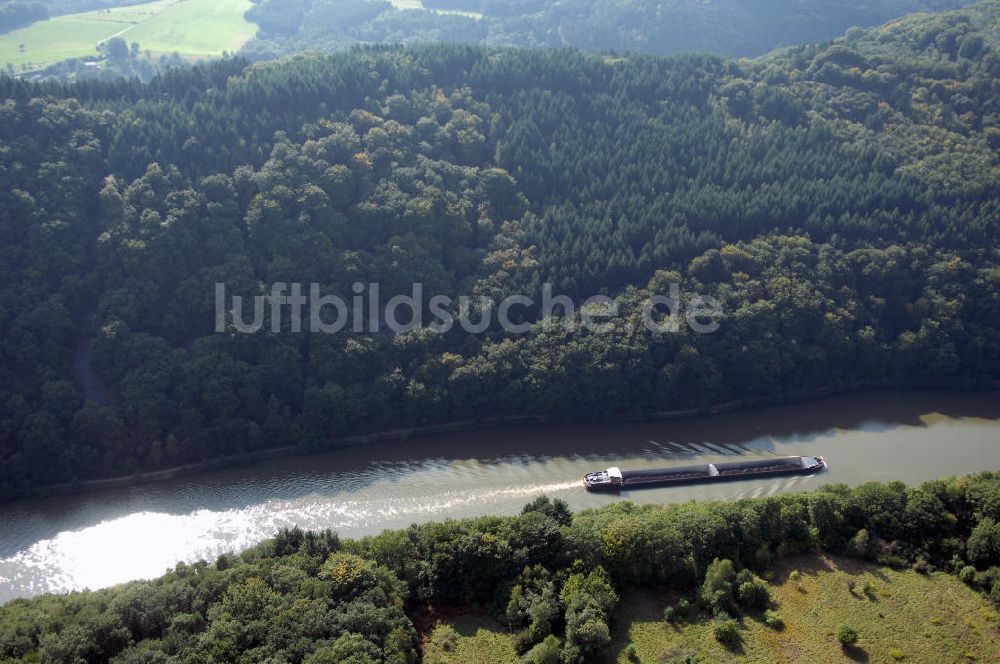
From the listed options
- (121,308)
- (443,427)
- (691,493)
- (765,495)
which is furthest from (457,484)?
(121,308)

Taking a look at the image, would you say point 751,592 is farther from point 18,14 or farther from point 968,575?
point 18,14

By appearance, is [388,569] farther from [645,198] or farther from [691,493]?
[645,198]

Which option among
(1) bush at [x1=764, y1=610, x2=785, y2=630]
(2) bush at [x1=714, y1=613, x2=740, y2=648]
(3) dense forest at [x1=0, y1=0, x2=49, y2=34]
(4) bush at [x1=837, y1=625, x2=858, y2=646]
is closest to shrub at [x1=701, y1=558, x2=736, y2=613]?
(2) bush at [x1=714, y1=613, x2=740, y2=648]

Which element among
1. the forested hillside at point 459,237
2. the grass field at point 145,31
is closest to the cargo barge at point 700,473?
the forested hillside at point 459,237

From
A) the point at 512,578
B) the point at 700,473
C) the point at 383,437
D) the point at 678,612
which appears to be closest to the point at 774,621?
the point at 678,612

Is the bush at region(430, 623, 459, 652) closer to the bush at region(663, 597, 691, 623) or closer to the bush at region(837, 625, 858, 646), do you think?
the bush at region(663, 597, 691, 623)

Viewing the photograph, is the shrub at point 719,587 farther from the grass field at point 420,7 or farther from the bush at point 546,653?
the grass field at point 420,7
